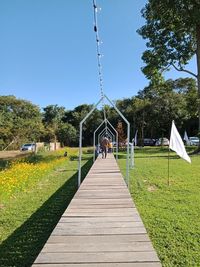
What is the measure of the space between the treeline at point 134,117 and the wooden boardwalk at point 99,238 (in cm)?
2716

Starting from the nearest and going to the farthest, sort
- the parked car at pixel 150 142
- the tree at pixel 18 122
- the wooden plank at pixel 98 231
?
1. the wooden plank at pixel 98 231
2. the tree at pixel 18 122
3. the parked car at pixel 150 142

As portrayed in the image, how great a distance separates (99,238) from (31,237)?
6.52ft

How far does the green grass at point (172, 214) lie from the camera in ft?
18.7

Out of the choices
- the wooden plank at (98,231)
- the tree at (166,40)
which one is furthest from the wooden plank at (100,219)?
the tree at (166,40)

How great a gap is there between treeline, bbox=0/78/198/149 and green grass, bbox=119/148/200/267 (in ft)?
71.4

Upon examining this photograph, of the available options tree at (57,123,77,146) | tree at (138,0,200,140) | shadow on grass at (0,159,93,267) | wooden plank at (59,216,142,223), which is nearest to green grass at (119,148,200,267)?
wooden plank at (59,216,142,223)

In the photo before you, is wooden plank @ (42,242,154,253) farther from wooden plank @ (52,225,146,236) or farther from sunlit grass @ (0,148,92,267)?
sunlit grass @ (0,148,92,267)

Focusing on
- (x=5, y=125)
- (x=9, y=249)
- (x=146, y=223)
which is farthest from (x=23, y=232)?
(x=5, y=125)

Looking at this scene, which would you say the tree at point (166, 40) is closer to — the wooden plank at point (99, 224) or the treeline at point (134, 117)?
the treeline at point (134, 117)

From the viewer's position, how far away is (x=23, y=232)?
278 inches

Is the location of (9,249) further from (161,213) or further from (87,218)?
(161,213)

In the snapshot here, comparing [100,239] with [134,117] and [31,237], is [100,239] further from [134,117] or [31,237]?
[134,117]

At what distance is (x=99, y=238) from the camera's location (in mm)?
5207

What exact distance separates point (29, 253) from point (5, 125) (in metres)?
40.9
